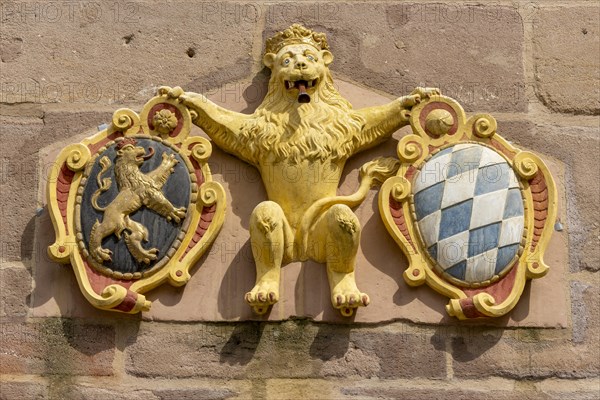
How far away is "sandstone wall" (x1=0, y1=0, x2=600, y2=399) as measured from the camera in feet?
12.0

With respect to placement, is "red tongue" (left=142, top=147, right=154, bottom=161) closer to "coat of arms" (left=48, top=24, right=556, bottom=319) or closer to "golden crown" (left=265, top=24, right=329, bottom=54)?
"coat of arms" (left=48, top=24, right=556, bottom=319)

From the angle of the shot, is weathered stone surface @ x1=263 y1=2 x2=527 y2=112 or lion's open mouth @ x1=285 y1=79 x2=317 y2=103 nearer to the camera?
lion's open mouth @ x1=285 y1=79 x2=317 y2=103

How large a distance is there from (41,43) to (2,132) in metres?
0.35

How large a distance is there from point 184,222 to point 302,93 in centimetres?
53

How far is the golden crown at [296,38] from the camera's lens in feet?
13.1

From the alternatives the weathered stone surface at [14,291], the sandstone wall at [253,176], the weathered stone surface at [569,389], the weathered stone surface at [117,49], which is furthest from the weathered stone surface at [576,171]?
the weathered stone surface at [14,291]

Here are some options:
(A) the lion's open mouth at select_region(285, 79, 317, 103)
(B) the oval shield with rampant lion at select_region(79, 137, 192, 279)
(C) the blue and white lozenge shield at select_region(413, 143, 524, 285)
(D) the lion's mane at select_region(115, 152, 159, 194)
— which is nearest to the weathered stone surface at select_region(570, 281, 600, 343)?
(C) the blue and white lozenge shield at select_region(413, 143, 524, 285)

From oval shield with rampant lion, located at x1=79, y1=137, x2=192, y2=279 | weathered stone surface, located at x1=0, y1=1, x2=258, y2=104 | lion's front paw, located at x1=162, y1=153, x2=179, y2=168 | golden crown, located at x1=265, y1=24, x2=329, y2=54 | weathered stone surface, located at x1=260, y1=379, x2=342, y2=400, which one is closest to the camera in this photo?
weathered stone surface, located at x1=260, y1=379, x2=342, y2=400

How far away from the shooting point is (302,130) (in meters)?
3.84

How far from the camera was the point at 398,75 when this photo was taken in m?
4.09

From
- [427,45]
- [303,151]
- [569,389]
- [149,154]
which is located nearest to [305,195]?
[303,151]

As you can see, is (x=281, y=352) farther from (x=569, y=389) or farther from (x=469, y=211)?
(x=569, y=389)

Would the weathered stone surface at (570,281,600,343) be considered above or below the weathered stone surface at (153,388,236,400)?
above

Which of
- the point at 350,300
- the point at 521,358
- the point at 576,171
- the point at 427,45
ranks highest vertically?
the point at 427,45
